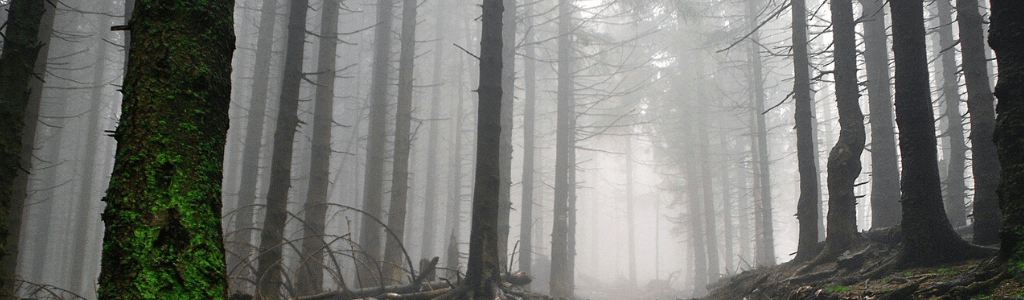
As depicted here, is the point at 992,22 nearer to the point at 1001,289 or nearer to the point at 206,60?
the point at 1001,289

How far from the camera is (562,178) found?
17.3m

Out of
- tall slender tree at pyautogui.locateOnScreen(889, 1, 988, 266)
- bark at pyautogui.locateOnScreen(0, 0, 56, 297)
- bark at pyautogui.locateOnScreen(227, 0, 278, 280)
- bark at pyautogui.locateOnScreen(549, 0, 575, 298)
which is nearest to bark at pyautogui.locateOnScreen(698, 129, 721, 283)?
bark at pyautogui.locateOnScreen(549, 0, 575, 298)

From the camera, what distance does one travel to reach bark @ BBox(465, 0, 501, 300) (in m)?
6.10

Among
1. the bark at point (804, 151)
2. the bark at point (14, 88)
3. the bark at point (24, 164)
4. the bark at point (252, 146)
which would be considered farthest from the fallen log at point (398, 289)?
the bark at point (252, 146)

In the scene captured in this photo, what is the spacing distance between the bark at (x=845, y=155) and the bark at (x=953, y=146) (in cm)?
284

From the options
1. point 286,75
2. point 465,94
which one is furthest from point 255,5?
point 286,75

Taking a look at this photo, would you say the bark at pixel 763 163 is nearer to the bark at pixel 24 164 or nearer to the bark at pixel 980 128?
the bark at pixel 980 128

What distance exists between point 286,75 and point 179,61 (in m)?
5.43

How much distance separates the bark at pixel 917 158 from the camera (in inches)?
194

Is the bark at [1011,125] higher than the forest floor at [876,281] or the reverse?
higher

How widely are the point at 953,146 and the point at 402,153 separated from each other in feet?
40.0

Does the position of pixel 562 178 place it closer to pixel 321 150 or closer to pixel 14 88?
pixel 321 150

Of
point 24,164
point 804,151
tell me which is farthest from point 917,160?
point 24,164

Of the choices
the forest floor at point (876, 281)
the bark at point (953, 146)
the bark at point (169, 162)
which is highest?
the bark at point (953, 146)
